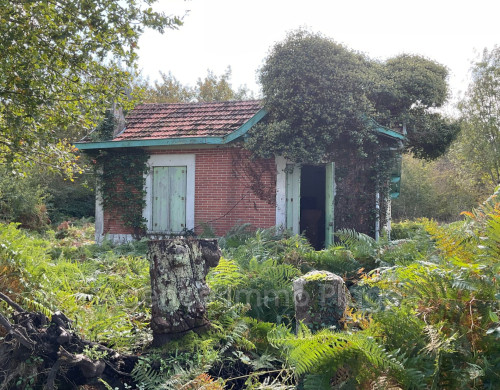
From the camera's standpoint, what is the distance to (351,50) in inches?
443

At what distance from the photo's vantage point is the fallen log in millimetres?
2930

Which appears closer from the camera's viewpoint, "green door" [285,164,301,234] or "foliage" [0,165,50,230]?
"green door" [285,164,301,234]

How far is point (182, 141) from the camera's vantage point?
11.0 metres

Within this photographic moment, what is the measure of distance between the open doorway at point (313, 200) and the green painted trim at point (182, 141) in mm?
3592

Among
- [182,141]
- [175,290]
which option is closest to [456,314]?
[175,290]

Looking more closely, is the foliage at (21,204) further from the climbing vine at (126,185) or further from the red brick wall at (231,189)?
the red brick wall at (231,189)

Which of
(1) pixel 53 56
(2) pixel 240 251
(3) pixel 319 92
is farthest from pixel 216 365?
(3) pixel 319 92

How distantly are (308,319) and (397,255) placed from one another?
1.80 m

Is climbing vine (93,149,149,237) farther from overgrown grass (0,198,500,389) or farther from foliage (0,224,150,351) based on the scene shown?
foliage (0,224,150,351)

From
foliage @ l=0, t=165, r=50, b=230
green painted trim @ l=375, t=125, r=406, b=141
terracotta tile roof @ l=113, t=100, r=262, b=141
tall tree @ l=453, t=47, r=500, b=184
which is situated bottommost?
foliage @ l=0, t=165, r=50, b=230

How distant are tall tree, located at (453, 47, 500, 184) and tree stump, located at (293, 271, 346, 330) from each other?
2307 cm

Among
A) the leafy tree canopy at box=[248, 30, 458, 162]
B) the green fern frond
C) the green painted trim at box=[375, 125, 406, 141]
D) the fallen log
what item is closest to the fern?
the fallen log

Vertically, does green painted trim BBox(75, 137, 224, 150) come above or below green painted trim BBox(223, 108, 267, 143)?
below

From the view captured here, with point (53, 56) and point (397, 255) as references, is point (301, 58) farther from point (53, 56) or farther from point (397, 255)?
point (397, 255)
